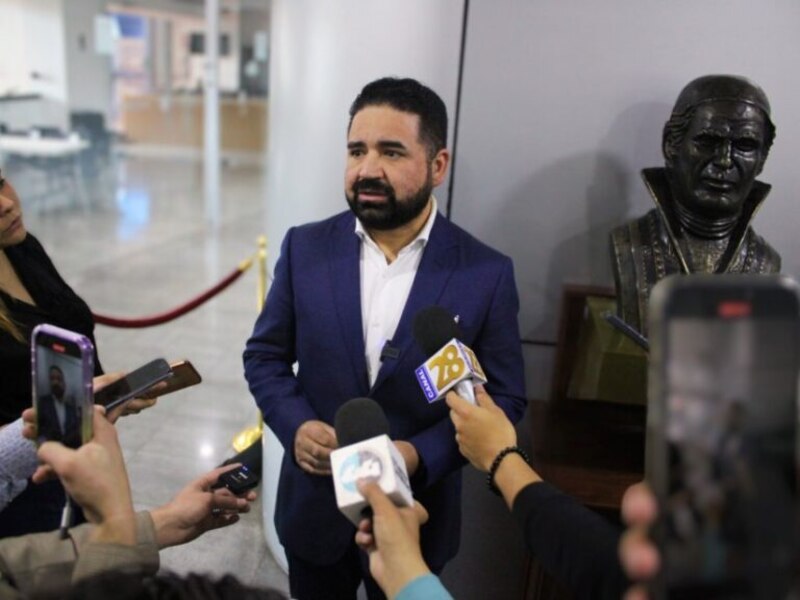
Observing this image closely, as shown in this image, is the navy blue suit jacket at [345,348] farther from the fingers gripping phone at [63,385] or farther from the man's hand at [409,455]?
the fingers gripping phone at [63,385]

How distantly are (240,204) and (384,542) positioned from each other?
965cm

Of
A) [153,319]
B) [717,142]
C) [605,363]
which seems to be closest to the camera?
[717,142]

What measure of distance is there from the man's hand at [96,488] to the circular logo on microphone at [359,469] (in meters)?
0.28

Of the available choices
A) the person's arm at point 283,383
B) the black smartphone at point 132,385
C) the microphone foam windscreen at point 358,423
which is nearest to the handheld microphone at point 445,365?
the microphone foam windscreen at point 358,423

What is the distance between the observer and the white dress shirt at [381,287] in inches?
62.7

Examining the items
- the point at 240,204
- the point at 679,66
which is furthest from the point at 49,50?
the point at 679,66

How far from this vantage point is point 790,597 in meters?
0.61

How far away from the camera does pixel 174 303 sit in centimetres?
564

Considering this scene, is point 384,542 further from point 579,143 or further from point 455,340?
point 579,143

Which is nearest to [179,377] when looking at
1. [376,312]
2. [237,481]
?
[237,481]

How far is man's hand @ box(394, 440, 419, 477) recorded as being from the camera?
1477mm

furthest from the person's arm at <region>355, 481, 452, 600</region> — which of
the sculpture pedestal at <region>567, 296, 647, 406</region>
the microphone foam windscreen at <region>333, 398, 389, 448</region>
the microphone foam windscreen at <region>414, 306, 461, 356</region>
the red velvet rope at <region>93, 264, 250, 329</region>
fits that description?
the red velvet rope at <region>93, 264, 250, 329</region>

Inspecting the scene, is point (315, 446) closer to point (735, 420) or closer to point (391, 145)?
point (391, 145)

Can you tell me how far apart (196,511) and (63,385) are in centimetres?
40
